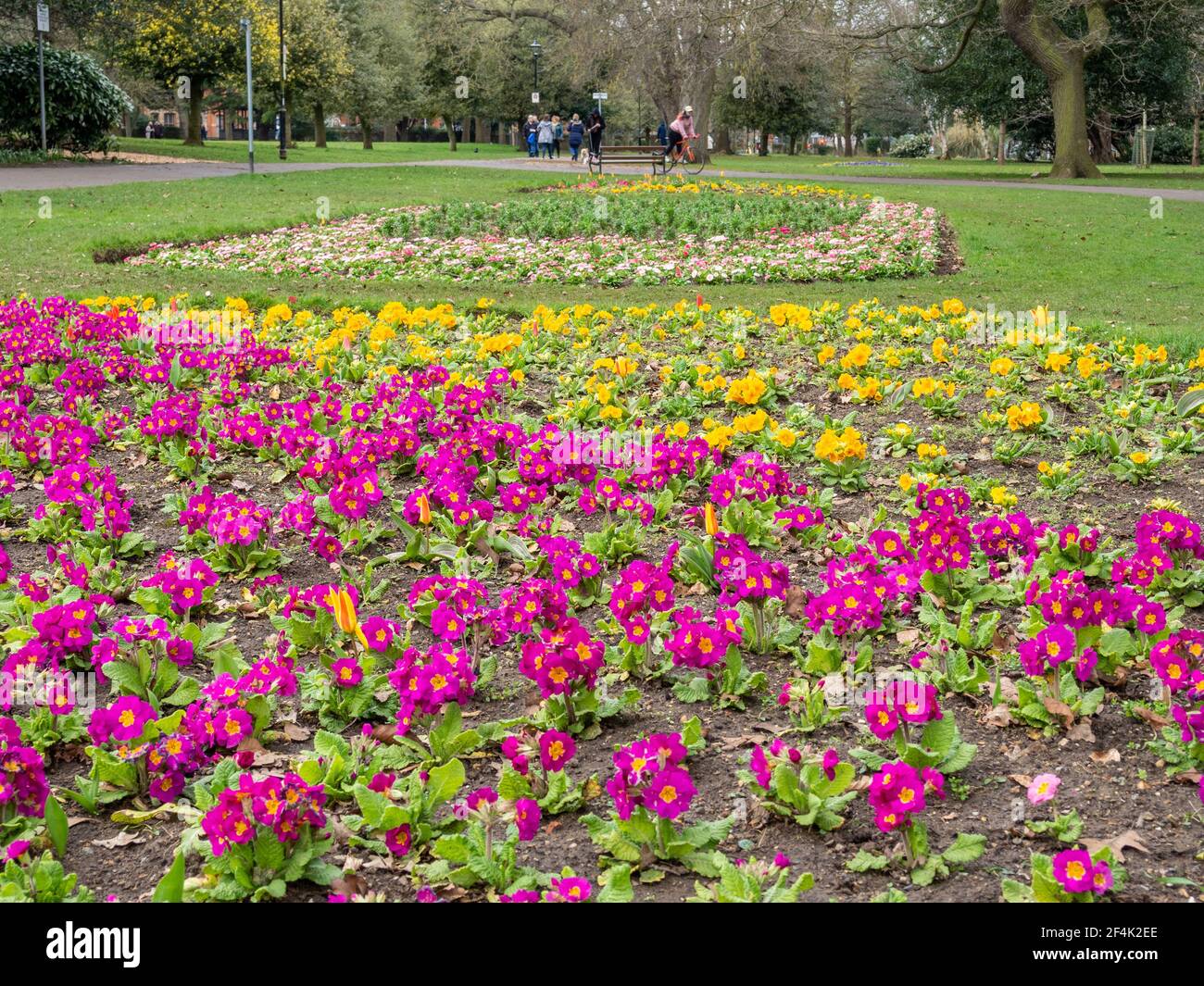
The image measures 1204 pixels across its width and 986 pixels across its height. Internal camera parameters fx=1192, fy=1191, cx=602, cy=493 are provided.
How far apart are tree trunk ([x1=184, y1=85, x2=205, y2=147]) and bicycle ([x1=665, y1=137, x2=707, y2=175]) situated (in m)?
14.3

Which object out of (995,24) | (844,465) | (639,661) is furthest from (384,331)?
(995,24)

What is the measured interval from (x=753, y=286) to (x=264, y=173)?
739 inches

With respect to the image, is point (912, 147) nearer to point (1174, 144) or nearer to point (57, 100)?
point (1174, 144)

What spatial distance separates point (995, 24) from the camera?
31266 mm

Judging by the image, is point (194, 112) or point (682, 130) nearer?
point (682, 130)

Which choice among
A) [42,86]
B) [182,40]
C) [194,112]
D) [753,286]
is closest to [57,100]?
[42,86]

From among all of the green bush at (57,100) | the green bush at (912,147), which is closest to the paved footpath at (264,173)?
the green bush at (57,100)

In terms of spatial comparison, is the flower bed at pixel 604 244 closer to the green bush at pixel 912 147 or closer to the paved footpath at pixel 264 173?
the paved footpath at pixel 264 173

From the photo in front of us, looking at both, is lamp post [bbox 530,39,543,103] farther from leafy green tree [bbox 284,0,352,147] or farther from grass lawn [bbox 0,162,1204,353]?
grass lawn [bbox 0,162,1204,353]

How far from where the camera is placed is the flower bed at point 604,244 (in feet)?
37.0

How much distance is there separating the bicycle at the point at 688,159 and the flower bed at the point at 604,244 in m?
11.9

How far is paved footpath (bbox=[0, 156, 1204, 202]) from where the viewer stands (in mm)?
21453

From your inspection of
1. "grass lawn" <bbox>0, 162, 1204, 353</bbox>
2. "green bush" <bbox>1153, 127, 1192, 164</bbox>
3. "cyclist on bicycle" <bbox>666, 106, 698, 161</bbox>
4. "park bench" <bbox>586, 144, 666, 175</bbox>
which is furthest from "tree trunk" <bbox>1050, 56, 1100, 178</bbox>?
"green bush" <bbox>1153, 127, 1192, 164</bbox>

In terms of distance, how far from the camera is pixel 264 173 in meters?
26.3
